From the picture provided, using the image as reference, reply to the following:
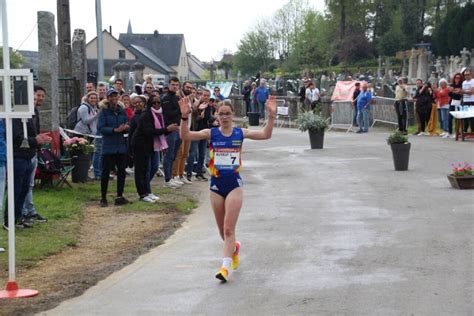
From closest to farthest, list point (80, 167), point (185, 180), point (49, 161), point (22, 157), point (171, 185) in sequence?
point (22, 157)
point (49, 161)
point (80, 167)
point (171, 185)
point (185, 180)

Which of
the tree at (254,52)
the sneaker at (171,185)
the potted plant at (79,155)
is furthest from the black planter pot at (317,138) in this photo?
the tree at (254,52)

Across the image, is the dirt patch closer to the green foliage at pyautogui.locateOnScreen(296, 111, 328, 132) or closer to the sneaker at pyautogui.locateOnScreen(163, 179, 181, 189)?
the sneaker at pyautogui.locateOnScreen(163, 179, 181, 189)

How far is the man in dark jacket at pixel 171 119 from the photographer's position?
16953mm

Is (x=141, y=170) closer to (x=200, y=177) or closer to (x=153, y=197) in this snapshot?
(x=153, y=197)

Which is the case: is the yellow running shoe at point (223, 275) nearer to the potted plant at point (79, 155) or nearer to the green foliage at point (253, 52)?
the potted plant at point (79, 155)

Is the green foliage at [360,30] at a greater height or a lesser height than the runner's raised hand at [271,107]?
greater

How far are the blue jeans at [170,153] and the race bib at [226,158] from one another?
744 centimetres

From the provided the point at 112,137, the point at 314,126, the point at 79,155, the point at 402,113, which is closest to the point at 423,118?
the point at 402,113

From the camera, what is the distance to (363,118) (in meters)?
31.8

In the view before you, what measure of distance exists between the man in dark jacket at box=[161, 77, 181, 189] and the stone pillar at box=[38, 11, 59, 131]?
7.18ft

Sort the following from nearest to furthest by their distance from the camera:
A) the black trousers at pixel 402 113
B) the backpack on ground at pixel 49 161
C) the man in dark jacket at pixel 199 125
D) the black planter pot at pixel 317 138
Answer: the backpack on ground at pixel 49 161 → the man in dark jacket at pixel 199 125 → the black planter pot at pixel 317 138 → the black trousers at pixel 402 113

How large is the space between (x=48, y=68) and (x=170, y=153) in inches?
115

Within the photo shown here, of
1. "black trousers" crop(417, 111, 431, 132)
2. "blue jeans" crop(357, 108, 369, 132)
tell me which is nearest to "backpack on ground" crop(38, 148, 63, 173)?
"black trousers" crop(417, 111, 431, 132)

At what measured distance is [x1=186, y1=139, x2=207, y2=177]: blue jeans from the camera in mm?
18578
